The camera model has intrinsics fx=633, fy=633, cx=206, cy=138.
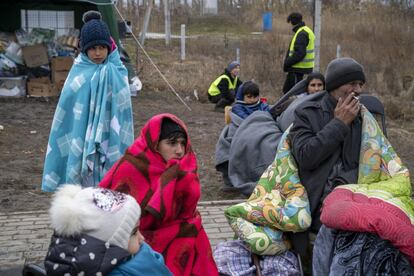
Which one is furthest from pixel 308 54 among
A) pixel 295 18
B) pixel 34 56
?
pixel 34 56

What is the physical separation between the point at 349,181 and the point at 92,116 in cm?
197

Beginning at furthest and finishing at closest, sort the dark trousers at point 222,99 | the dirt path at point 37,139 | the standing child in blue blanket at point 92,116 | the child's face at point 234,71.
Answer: the dark trousers at point 222,99, the child's face at point 234,71, the dirt path at point 37,139, the standing child in blue blanket at point 92,116

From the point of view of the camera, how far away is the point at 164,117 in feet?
11.0

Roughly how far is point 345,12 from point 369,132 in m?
25.6

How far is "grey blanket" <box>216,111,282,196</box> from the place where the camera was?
18.3 feet

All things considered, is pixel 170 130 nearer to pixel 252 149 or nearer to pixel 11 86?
pixel 252 149

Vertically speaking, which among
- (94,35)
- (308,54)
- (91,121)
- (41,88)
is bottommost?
(41,88)

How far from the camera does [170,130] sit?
11.0ft

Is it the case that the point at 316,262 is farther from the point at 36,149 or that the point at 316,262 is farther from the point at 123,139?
the point at 36,149

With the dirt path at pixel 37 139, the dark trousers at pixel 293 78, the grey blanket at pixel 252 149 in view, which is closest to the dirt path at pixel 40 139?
the dirt path at pixel 37 139

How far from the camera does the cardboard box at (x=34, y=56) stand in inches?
507

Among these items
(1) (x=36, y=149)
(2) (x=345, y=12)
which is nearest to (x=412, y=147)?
(1) (x=36, y=149)

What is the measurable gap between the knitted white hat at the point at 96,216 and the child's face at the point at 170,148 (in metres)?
0.94

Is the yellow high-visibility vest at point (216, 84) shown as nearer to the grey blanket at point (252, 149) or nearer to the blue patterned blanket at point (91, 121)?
the grey blanket at point (252, 149)
